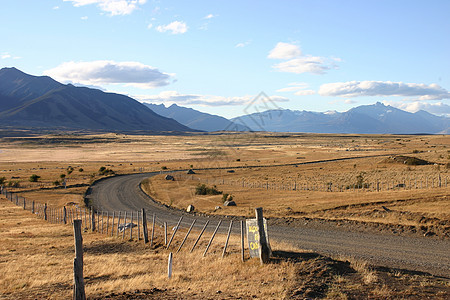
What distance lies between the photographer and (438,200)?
93.0 feet

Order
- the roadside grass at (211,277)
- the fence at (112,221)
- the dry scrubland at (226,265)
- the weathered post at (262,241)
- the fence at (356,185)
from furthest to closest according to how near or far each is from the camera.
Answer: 1. the fence at (356,185)
2. the fence at (112,221)
3. the weathered post at (262,241)
4. the dry scrubland at (226,265)
5. the roadside grass at (211,277)

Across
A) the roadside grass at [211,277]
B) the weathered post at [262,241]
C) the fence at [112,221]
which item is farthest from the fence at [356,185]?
the weathered post at [262,241]

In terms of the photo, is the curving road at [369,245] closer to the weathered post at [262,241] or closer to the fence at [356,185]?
the weathered post at [262,241]

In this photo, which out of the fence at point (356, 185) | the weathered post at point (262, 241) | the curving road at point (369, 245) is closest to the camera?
the weathered post at point (262, 241)

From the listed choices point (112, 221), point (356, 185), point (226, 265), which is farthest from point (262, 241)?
point (356, 185)

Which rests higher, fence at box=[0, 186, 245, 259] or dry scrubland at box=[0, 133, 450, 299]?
dry scrubland at box=[0, 133, 450, 299]

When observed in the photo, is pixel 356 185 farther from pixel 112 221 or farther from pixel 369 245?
pixel 112 221

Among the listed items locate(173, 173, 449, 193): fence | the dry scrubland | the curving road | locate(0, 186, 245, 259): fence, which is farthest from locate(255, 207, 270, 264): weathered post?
locate(173, 173, 449, 193): fence

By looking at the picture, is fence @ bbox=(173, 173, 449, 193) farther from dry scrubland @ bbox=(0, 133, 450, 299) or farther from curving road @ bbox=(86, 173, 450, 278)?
curving road @ bbox=(86, 173, 450, 278)

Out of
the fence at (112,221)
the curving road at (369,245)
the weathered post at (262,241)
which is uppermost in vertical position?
the weathered post at (262,241)

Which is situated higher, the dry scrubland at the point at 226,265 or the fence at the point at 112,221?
the dry scrubland at the point at 226,265

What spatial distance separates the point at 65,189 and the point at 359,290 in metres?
53.3

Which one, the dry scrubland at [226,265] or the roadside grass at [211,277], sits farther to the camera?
the dry scrubland at [226,265]

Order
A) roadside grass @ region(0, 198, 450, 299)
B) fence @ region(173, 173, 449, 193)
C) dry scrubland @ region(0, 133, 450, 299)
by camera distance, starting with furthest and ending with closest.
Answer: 1. fence @ region(173, 173, 449, 193)
2. dry scrubland @ region(0, 133, 450, 299)
3. roadside grass @ region(0, 198, 450, 299)
